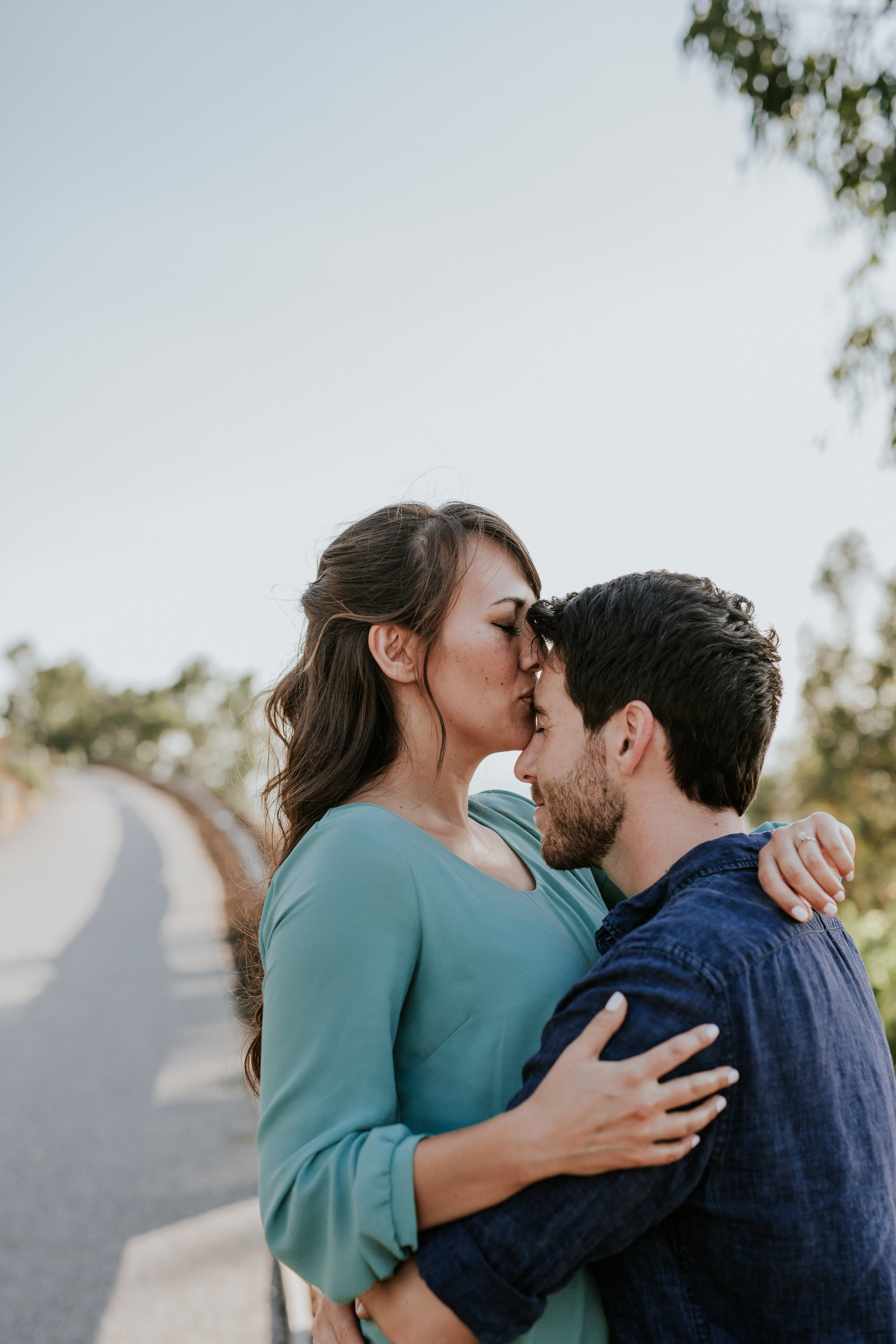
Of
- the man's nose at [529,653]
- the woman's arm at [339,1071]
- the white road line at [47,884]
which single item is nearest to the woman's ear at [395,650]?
the man's nose at [529,653]

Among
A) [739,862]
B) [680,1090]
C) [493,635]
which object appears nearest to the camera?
[680,1090]

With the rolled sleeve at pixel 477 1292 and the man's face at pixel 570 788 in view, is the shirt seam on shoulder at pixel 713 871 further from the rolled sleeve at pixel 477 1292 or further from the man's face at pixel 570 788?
the rolled sleeve at pixel 477 1292

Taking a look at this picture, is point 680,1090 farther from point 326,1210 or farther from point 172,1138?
point 172,1138

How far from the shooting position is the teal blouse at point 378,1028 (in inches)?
58.6

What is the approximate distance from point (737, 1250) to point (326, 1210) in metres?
0.61

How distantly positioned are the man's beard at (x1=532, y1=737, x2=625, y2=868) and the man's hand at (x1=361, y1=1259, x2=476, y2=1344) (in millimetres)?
847

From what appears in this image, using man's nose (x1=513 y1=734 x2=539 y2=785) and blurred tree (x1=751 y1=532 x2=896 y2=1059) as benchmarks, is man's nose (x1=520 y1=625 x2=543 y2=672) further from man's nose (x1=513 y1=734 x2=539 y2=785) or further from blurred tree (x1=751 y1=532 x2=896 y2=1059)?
blurred tree (x1=751 y1=532 x2=896 y2=1059)

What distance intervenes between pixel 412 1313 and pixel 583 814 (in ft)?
3.07

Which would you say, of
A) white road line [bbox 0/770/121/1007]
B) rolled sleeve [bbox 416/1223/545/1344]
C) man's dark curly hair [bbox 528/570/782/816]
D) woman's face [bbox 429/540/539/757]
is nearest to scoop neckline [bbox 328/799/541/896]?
woman's face [bbox 429/540/539/757]

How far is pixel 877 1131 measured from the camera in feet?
5.15

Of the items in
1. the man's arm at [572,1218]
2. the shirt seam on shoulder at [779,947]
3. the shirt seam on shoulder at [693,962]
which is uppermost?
the shirt seam on shoulder at [693,962]

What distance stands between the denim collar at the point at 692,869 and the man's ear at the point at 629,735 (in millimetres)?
207

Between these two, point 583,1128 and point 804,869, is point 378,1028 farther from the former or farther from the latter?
point 804,869

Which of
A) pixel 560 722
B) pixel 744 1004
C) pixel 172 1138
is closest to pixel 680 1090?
pixel 744 1004
